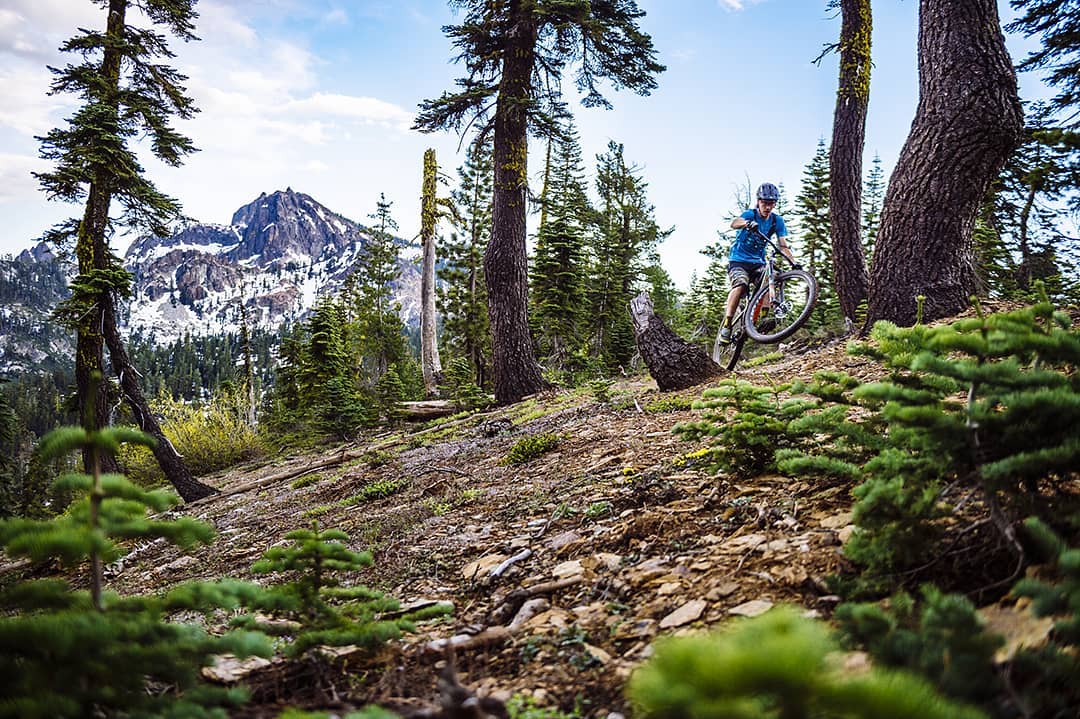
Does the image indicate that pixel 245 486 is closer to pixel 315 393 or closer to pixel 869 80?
pixel 315 393

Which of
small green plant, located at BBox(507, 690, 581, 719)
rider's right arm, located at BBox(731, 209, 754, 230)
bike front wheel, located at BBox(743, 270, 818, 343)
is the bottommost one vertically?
small green plant, located at BBox(507, 690, 581, 719)

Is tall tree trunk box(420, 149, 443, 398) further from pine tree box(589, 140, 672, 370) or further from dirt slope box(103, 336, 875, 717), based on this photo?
dirt slope box(103, 336, 875, 717)

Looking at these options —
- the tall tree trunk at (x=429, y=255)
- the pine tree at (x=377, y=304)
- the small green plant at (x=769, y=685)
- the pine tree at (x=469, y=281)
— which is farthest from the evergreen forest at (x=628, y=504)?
the pine tree at (x=377, y=304)

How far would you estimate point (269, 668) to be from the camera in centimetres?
212

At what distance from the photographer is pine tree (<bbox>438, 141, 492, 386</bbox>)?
1081 inches

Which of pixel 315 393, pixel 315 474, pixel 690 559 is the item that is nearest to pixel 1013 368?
pixel 690 559

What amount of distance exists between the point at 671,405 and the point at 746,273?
2.94 meters

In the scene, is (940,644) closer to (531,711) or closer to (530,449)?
(531,711)

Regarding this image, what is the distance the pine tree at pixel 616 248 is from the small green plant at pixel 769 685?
22.1 metres

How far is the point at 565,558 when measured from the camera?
9.86 feet

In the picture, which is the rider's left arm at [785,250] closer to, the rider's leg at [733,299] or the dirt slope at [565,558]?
the rider's leg at [733,299]

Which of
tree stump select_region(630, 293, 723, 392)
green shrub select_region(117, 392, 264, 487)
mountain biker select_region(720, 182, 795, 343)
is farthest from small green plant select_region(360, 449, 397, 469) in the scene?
green shrub select_region(117, 392, 264, 487)

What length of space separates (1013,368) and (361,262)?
3940cm

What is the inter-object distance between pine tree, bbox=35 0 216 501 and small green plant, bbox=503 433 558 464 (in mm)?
8638
